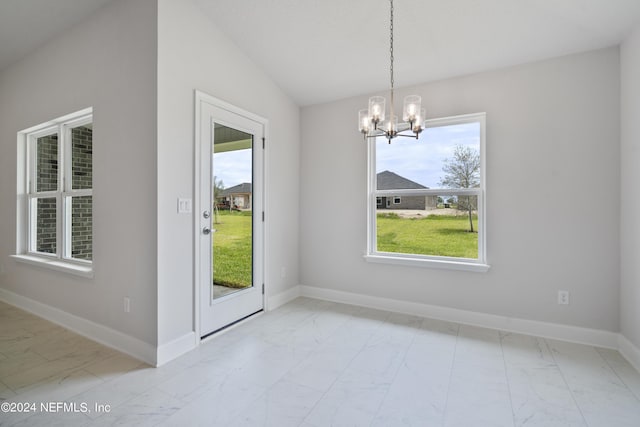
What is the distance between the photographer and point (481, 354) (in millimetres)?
2459

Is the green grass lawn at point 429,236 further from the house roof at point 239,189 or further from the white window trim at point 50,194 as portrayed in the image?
the white window trim at point 50,194

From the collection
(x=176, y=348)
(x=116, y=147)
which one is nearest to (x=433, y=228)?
(x=176, y=348)

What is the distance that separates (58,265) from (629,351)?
5.06 m

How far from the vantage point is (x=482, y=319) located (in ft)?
9.87

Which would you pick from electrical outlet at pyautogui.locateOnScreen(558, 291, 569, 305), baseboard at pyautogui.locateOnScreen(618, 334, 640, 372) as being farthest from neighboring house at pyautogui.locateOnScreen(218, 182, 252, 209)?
baseboard at pyautogui.locateOnScreen(618, 334, 640, 372)

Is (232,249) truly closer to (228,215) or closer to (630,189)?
(228,215)

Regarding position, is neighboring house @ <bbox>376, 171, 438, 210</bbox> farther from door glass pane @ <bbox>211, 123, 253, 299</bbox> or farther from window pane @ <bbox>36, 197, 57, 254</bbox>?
window pane @ <bbox>36, 197, 57, 254</bbox>

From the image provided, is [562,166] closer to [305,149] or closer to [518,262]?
[518,262]

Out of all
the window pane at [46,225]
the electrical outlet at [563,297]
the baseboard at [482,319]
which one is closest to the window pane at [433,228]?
the baseboard at [482,319]

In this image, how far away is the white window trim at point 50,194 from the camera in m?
2.99

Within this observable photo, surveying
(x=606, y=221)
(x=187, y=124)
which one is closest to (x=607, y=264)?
(x=606, y=221)

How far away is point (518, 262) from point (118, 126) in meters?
3.74

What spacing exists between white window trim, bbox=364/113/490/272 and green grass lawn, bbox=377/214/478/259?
6 cm

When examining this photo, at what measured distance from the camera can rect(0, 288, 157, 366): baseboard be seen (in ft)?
7.72
